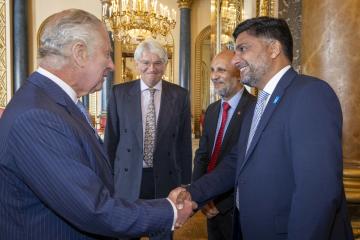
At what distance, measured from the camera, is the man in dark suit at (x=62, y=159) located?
1128 mm

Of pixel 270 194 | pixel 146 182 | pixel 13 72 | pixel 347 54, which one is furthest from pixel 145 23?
pixel 270 194

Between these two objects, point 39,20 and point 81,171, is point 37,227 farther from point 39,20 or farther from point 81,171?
point 39,20

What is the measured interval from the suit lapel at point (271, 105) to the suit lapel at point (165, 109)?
126 centimetres

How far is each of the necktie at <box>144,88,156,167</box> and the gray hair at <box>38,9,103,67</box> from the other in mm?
1569

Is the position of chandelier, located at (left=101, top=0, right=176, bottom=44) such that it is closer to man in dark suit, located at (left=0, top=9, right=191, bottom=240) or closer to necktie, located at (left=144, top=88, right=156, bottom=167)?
necktie, located at (left=144, top=88, right=156, bottom=167)

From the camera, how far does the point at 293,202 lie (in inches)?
56.8

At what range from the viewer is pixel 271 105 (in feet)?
5.30

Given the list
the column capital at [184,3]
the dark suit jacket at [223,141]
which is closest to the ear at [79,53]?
the dark suit jacket at [223,141]

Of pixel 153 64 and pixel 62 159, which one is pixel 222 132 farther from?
pixel 62 159

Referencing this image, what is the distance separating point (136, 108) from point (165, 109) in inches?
8.9

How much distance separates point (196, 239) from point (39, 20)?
28.8 feet

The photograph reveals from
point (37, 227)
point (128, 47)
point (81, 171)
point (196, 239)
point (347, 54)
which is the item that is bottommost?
point (196, 239)

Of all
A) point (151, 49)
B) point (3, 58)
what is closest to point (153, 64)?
point (151, 49)

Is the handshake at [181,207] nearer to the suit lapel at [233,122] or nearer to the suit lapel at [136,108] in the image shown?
the suit lapel at [233,122]
